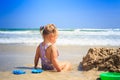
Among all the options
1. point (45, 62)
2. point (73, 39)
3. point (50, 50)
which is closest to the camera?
point (50, 50)

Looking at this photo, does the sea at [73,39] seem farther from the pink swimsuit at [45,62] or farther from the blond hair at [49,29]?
the blond hair at [49,29]

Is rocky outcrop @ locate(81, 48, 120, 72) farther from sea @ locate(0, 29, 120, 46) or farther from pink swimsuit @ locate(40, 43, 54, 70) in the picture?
sea @ locate(0, 29, 120, 46)

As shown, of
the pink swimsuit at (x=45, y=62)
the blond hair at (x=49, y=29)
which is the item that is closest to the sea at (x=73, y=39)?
the pink swimsuit at (x=45, y=62)

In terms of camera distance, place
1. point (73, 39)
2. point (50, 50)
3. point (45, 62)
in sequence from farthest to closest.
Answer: point (73, 39) < point (45, 62) < point (50, 50)

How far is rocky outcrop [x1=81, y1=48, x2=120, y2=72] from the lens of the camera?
446cm

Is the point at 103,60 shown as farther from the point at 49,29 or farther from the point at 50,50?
the point at 49,29

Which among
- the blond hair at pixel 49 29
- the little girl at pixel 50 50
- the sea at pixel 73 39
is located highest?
the blond hair at pixel 49 29

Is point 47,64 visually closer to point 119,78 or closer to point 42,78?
point 42,78

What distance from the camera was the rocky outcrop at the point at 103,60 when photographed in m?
4.46

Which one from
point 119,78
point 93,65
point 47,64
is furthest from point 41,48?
point 119,78

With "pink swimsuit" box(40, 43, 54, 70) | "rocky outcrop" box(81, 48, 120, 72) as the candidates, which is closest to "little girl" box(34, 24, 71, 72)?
"pink swimsuit" box(40, 43, 54, 70)

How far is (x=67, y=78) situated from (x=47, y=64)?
0.95m

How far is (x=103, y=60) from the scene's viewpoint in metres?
4.69

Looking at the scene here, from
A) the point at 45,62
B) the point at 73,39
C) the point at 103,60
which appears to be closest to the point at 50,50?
the point at 45,62
